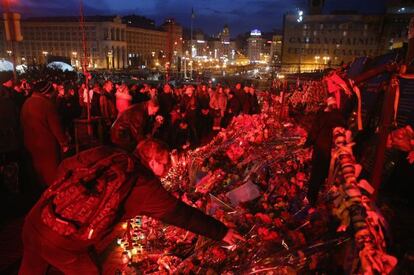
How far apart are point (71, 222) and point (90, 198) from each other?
23 centimetres

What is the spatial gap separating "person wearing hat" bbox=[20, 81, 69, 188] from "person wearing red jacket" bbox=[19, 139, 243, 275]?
299 cm

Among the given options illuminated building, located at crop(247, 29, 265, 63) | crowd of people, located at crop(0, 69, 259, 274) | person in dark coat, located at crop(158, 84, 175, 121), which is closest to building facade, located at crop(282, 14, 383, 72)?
crowd of people, located at crop(0, 69, 259, 274)

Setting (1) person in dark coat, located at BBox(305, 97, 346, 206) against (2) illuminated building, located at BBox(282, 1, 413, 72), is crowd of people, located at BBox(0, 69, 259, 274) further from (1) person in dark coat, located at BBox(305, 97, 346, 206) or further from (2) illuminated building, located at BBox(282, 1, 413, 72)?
(2) illuminated building, located at BBox(282, 1, 413, 72)

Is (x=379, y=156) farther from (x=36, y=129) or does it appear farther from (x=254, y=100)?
(x=254, y=100)

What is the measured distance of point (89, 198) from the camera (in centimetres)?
232

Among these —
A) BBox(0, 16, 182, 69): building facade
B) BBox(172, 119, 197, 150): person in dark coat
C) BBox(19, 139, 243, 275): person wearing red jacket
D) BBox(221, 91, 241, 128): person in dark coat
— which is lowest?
BBox(172, 119, 197, 150): person in dark coat

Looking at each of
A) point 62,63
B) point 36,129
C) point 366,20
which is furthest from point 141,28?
point 36,129

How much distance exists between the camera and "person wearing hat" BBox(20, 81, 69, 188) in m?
5.31

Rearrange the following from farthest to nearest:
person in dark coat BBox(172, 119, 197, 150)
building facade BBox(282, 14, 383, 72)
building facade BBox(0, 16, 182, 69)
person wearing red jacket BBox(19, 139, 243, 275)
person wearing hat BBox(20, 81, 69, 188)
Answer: building facade BBox(0, 16, 182, 69), building facade BBox(282, 14, 383, 72), person in dark coat BBox(172, 119, 197, 150), person wearing hat BBox(20, 81, 69, 188), person wearing red jacket BBox(19, 139, 243, 275)

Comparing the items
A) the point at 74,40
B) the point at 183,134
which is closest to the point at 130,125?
the point at 183,134

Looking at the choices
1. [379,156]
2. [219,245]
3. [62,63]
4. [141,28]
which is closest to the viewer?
[379,156]

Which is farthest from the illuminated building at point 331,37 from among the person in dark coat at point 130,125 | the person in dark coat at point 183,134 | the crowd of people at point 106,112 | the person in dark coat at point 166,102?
the person in dark coat at point 130,125

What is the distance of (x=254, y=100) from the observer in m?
14.2

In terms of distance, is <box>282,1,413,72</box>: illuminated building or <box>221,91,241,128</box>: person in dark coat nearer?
<box>221,91,241,128</box>: person in dark coat
